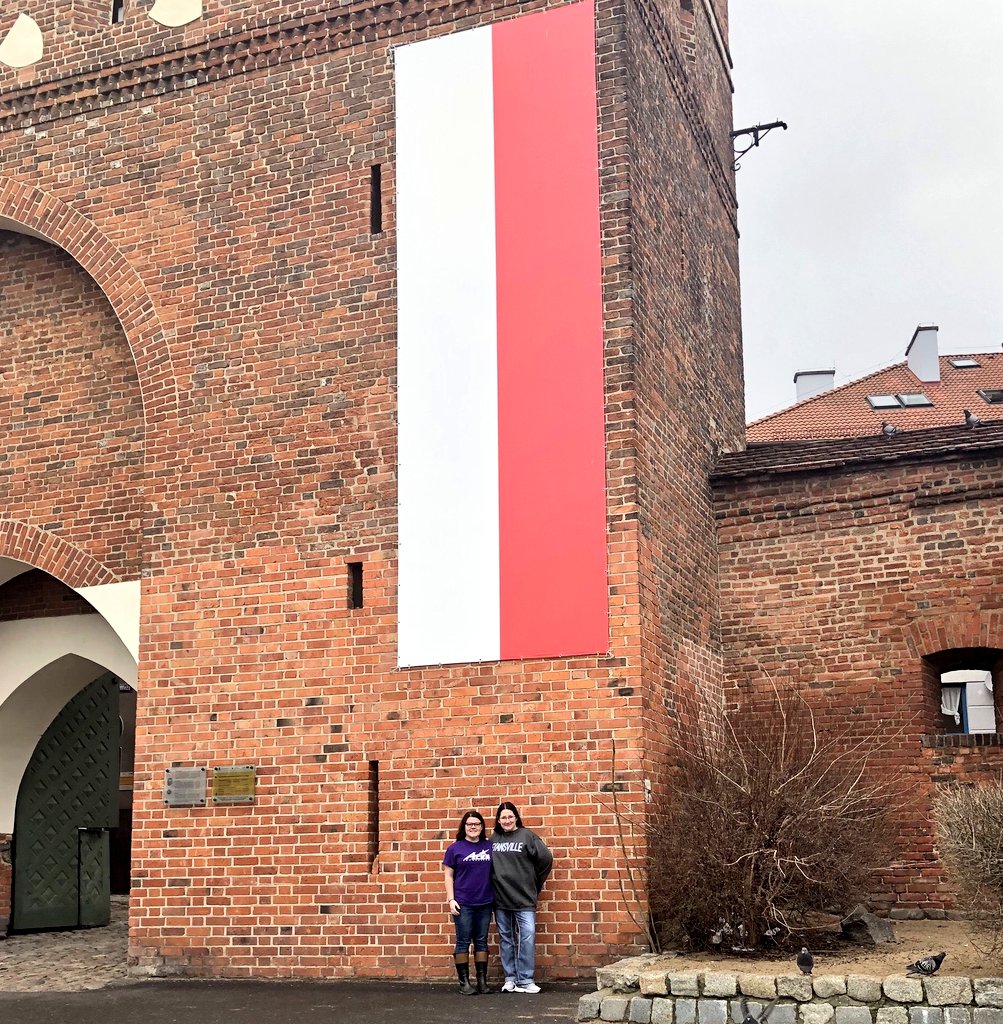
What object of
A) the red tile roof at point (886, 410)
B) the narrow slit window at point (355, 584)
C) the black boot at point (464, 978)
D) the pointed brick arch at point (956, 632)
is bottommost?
the black boot at point (464, 978)

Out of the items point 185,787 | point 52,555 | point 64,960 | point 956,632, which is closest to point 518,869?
point 185,787

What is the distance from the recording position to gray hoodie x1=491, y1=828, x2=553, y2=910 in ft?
33.8

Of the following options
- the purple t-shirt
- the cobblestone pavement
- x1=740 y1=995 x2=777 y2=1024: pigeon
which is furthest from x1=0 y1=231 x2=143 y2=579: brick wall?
x1=740 y1=995 x2=777 y2=1024: pigeon

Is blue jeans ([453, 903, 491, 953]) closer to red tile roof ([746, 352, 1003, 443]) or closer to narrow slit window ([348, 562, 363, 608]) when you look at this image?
narrow slit window ([348, 562, 363, 608])

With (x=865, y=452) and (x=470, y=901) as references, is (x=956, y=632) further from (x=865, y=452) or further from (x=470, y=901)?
(x=470, y=901)

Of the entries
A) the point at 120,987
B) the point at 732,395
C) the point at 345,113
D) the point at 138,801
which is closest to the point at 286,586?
the point at 138,801

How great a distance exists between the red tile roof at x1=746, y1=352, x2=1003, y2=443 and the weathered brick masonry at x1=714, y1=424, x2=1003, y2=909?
39.0 feet

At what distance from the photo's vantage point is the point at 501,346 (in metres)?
11.7

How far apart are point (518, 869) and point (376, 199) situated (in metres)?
6.16

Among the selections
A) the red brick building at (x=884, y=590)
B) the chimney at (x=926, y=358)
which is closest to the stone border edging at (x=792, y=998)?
the red brick building at (x=884, y=590)

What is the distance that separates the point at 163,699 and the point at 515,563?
3.56 metres

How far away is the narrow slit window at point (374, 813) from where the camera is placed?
11328 mm

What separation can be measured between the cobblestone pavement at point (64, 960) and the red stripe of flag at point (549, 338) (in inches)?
194

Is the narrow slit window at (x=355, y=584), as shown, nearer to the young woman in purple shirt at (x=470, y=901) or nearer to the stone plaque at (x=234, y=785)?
the stone plaque at (x=234, y=785)
